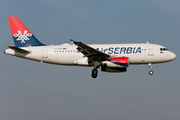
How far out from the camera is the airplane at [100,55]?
4141 centimetres

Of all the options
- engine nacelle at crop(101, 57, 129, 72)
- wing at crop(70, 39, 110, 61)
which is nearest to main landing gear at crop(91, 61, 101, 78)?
wing at crop(70, 39, 110, 61)

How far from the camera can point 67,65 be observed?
44.1 metres

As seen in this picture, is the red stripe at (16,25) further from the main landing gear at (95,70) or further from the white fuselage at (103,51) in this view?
the main landing gear at (95,70)

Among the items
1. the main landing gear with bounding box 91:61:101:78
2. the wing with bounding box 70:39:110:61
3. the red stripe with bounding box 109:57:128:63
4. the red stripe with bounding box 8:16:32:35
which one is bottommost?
the main landing gear with bounding box 91:61:101:78

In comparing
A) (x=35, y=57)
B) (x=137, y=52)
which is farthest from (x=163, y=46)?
(x=35, y=57)

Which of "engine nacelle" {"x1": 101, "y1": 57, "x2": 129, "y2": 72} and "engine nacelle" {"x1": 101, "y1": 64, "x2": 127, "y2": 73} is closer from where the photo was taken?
"engine nacelle" {"x1": 101, "y1": 57, "x2": 129, "y2": 72}

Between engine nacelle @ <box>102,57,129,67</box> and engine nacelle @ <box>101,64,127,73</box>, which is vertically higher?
engine nacelle @ <box>102,57,129,67</box>

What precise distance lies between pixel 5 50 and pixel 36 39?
5.03 metres

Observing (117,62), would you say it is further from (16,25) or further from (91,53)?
(16,25)

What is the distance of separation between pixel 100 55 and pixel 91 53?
1.26m

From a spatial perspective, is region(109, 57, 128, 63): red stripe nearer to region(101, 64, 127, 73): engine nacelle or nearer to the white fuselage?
the white fuselage

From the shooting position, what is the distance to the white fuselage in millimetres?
42219

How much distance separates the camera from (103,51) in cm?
4275

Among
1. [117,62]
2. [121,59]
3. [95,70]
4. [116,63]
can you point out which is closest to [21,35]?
[95,70]
